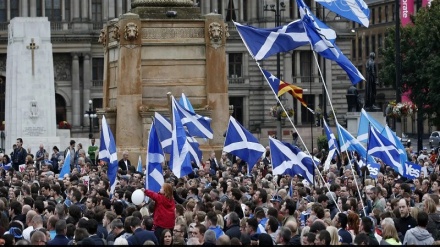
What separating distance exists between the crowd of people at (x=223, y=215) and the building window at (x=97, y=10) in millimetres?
79542

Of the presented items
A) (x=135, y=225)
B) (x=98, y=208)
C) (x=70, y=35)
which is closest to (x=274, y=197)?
(x=98, y=208)

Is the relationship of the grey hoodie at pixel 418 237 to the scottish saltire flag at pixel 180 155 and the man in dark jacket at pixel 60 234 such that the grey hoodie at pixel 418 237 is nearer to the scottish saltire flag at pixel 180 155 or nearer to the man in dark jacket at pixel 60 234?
the man in dark jacket at pixel 60 234

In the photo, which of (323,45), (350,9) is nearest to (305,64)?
(350,9)

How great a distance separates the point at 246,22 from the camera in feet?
363

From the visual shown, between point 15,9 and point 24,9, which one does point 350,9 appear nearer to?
point 24,9

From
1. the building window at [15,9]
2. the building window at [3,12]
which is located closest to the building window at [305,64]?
the building window at [15,9]

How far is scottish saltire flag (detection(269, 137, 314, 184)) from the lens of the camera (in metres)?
Answer: 25.4

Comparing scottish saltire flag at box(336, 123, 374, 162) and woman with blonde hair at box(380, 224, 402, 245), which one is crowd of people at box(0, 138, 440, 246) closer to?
woman with blonde hair at box(380, 224, 402, 245)

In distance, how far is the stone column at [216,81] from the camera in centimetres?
4047

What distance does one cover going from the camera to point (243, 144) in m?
29.0

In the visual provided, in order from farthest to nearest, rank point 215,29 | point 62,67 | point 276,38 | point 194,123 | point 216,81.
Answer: point 62,67, point 216,81, point 215,29, point 194,123, point 276,38

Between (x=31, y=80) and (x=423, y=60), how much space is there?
2610 cm

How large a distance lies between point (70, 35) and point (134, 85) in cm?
6632

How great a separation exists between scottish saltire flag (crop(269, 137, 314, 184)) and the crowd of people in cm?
36
